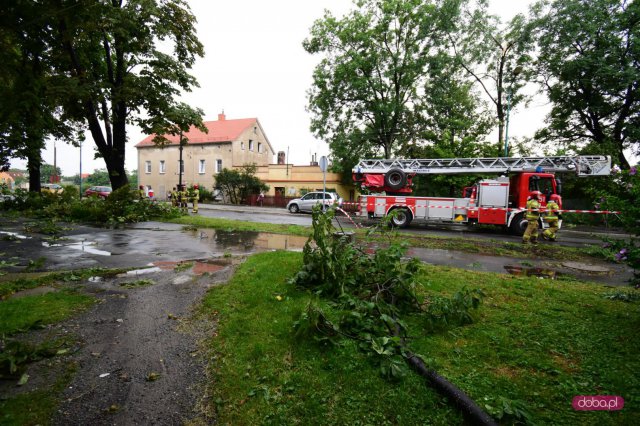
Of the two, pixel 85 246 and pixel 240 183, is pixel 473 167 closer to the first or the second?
pixel 85 246

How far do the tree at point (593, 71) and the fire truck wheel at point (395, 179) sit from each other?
15.0 meters

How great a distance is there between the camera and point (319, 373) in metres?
2.64

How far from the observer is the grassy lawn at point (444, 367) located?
223cm

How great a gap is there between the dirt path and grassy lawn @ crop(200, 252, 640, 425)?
0.26 meters

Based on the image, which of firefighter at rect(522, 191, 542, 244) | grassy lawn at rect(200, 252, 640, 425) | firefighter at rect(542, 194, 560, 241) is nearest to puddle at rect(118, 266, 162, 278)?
grassy lawn at rect(200, 252, 640, 425)

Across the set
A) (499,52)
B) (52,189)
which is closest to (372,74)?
(499,52)

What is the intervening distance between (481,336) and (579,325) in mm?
1309

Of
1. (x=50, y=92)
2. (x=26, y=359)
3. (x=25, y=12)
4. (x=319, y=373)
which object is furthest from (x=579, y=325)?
(x=50, y=92)

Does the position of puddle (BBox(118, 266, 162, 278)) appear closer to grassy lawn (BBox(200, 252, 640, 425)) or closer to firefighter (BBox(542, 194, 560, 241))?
grassy lawn (BBox(200, 252, 640, 425))

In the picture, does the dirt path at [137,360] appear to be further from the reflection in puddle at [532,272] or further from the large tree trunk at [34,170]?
the large tree trunk at [34,170]

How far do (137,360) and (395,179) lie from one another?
14390 mm

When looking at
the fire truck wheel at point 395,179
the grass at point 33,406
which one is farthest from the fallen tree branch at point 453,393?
the fire truck wheel at point 395,179

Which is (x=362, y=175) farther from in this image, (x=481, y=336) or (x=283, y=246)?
(x=481, y=336)

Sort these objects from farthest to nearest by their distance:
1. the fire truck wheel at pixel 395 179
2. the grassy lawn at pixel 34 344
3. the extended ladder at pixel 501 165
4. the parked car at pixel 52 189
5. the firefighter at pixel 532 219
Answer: the parked car at pixel 52 189
the fire truck wheel at pixel 395 179
the extended ladder at pixel 501 165
the firefighter at pixel 532 219
the grassy lawn at pixel 34 344
